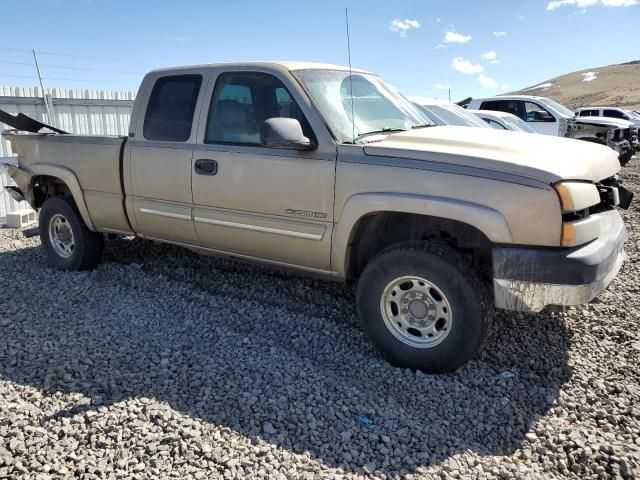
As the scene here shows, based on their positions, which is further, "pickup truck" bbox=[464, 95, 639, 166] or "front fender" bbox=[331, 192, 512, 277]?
"pickup truck" bbox=[464, 95, 639, 166]

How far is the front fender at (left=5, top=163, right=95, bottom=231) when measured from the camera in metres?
5.21

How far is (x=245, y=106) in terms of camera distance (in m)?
4.24

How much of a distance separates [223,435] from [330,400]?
26.7 inches

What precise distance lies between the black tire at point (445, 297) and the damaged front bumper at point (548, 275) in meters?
0.17

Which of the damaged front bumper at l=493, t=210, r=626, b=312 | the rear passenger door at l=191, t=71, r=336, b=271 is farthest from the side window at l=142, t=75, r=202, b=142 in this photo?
the damaged front bumper at l=493, t=210, r=626, b=312

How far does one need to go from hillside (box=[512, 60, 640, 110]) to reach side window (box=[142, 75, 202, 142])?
59.7 meters

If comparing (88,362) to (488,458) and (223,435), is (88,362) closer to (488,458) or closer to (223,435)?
(223,435)

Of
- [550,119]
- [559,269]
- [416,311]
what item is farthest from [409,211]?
[550,119]

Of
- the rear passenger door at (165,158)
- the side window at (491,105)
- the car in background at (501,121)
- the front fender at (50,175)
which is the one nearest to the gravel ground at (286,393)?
the rear passenger door at (165,158)

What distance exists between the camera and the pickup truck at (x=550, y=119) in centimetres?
1373

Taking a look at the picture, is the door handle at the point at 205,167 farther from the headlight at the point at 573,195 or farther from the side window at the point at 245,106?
the headlight at the point at 573,195

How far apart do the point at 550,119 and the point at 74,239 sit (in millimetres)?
11955

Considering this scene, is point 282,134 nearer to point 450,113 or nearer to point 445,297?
point 445,297

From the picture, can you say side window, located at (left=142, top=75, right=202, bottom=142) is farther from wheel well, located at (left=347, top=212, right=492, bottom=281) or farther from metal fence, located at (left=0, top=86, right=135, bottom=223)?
metal fence, located at (left=0, top=86, right=135, bottom=223)
